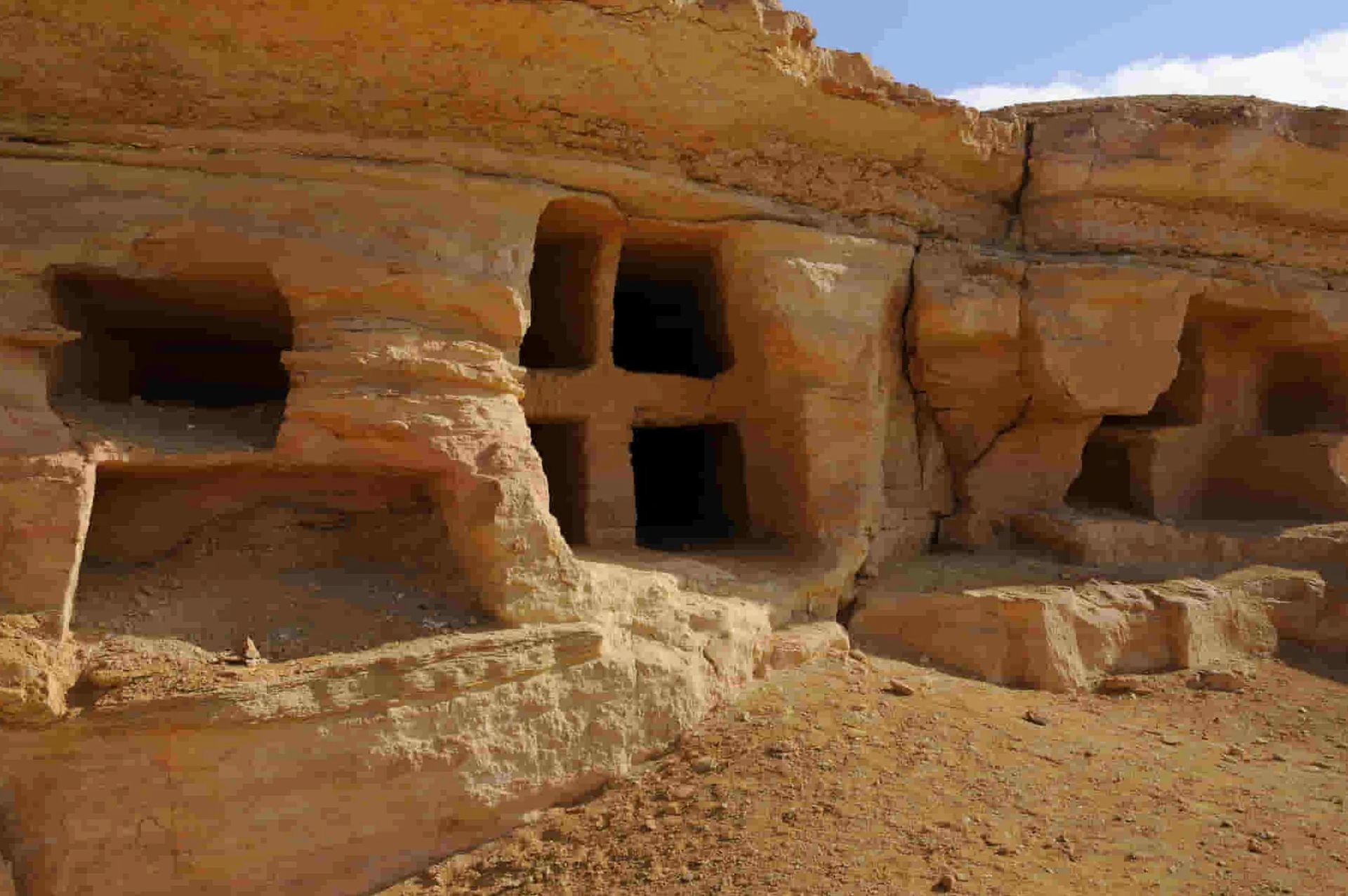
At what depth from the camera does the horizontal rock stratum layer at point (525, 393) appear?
3.48 metres

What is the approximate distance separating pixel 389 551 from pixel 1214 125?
598 cm

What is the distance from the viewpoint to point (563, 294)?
575cm

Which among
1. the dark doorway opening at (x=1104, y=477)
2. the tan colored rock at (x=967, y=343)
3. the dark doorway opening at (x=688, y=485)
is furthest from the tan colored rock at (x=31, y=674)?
the dark doorway opening at (x=1104, y=477)

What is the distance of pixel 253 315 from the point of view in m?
4.79

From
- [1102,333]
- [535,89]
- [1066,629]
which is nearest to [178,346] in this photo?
[535,89]

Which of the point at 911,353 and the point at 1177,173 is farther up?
the point at 1177,173

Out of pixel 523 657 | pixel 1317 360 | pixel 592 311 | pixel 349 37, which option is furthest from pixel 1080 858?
pixel 1317 360

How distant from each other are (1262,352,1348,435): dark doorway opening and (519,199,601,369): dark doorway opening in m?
5.66

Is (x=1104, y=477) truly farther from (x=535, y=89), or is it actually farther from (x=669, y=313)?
(x=535, y=89)

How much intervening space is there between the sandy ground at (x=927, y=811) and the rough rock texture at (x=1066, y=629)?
1.78 ft

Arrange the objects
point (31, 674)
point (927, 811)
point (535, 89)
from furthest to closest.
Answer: point (535, 89) < point (927, 811) < point (31, 674)

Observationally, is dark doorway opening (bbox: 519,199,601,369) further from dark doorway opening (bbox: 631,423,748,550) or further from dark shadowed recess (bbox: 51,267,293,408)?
dark shadowed recess (bbox: 51,267,293,408)

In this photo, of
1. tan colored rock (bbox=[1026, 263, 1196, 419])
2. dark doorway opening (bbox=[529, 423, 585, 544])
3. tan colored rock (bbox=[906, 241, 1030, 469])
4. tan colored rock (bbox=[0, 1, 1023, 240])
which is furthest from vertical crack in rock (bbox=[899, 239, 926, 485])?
dark doorway opening (bbox=[529, 423, 585, 544])

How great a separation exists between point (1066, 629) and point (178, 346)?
5.23 metres
